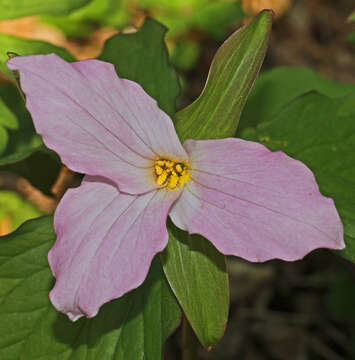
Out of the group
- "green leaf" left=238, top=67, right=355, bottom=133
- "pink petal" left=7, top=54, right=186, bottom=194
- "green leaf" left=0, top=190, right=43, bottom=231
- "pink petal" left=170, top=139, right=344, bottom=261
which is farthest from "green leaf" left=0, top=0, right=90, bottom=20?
"green leaf" left=0, top=190, right=43, bottom=231

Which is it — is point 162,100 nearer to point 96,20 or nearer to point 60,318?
point 60,318

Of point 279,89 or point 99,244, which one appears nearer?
point 99,244

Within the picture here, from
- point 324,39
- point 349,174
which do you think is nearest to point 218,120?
point 349,174

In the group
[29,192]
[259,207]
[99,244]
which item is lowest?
[29,192]

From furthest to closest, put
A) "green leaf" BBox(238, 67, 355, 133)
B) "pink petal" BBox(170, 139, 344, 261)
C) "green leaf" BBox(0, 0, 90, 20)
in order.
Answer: "green leaf" BBox(238, 67, 355, 133) < "green leaf" BBox(0, 0, 90, 20) < "pink petal" BBox(170, 139, 344, 261)

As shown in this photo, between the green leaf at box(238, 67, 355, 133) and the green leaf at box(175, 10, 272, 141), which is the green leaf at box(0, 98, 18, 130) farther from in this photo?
the green leaf at box(238, 67, 355, 133)

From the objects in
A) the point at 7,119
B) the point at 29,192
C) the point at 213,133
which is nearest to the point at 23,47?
the point at 7,119

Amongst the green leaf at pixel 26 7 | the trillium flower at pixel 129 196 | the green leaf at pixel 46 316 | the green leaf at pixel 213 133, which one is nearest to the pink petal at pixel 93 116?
the trillium flower at pixel 129 196

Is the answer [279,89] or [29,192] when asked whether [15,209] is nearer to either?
[29,192]
